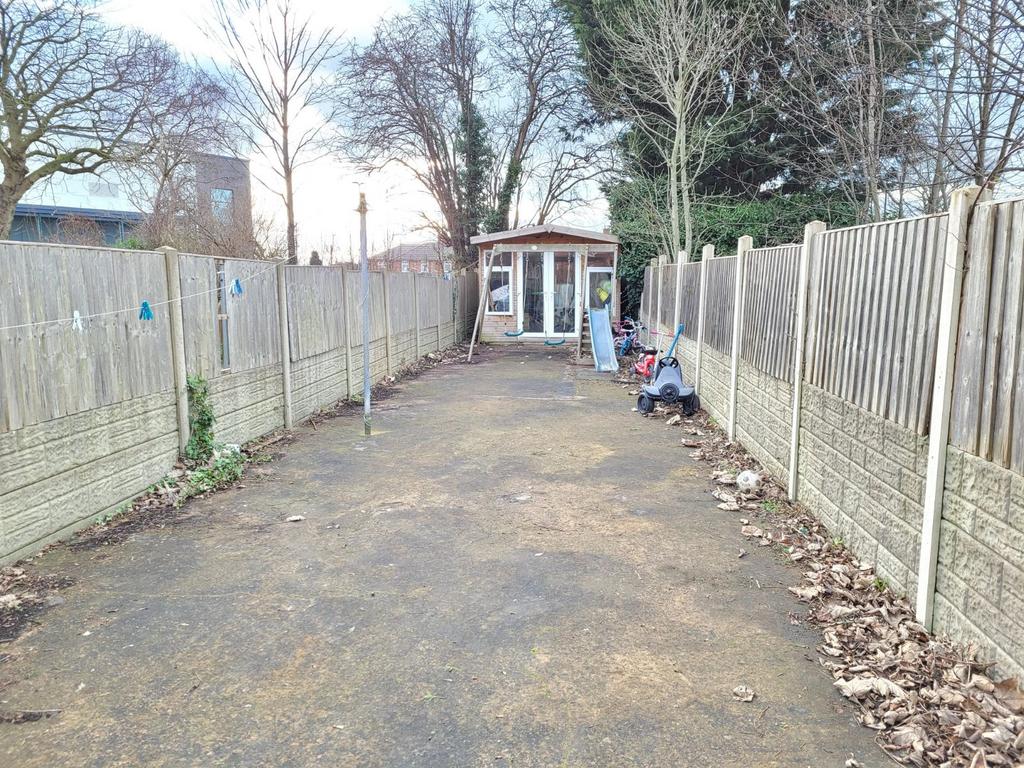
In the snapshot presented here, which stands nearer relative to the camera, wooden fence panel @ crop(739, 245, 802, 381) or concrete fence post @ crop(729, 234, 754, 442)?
wooden fence panel @ crop(739, 245, 802, 381)

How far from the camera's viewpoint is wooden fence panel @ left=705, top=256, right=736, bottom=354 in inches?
318

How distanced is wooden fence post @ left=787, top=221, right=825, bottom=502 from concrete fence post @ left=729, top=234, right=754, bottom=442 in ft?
6.29

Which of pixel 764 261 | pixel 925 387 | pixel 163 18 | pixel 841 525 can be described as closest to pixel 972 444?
pixel 925 387

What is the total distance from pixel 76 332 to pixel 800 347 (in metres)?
5.34

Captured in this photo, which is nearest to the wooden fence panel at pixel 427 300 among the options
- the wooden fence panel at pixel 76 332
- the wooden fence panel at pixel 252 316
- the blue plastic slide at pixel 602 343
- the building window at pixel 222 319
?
the blue plastic slide at pixel 602 343

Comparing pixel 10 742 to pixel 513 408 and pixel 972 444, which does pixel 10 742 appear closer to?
pixel 972 444

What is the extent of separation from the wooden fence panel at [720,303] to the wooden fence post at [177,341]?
5747mm

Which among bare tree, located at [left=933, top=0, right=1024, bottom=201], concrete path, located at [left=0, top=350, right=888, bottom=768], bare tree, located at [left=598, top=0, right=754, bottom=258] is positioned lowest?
concrete path, located at [left=0, top=350, right=888, bottom=768]

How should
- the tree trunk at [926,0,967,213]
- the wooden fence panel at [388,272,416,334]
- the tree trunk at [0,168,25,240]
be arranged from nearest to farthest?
the tree trunk at [926,0,967,213], the wooden fence panel at [388,272,416,334], the tree trunk at [0,168,25,240]

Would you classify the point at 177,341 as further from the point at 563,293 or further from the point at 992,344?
→ the point at 563,293

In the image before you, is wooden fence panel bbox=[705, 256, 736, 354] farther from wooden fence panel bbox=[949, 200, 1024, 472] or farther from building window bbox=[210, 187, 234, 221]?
building window bbox=[210, 187, 234, 221]

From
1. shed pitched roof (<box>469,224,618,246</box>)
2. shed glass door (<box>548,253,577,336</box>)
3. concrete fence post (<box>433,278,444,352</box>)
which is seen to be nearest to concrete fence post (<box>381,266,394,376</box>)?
concrete fence post (<box>433,278,444,352</box>)

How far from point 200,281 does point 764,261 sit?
5.43 metres

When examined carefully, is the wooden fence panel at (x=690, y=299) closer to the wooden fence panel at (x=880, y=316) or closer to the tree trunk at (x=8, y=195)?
the wooden fence panel at (x=880, y=316)
